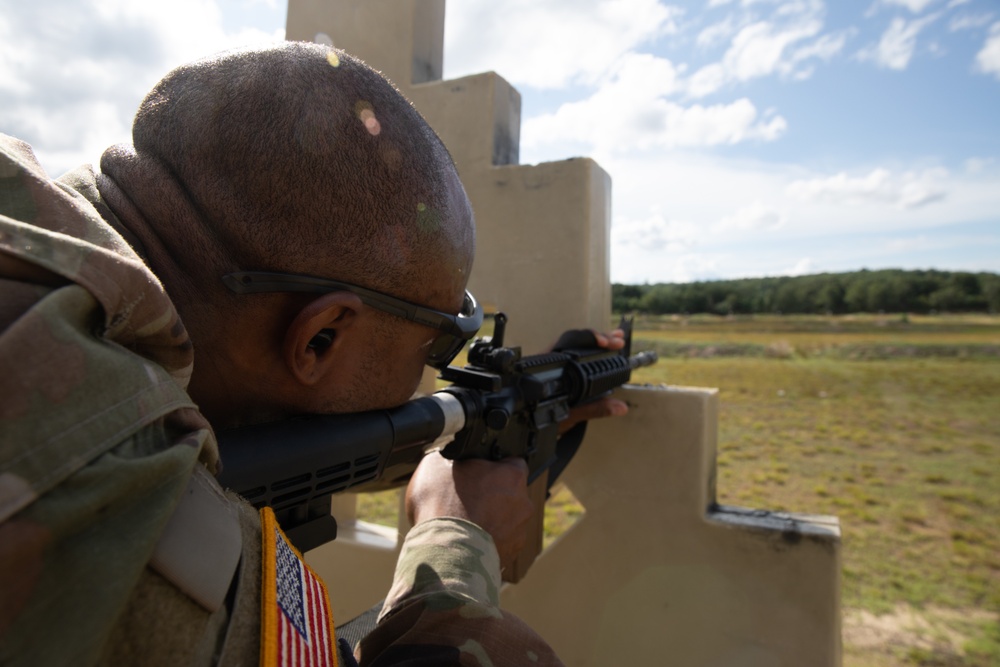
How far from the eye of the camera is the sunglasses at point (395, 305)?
0.97 meters

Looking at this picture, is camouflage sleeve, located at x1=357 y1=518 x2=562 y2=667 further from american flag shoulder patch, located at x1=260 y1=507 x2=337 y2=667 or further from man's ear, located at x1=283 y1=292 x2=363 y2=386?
man's ear, located at x1=283 y1=292 x2=363 y2=386

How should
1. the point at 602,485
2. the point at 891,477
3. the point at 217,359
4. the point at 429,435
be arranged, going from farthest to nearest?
the point at 891,477
the point at 602,485
the point at 429,435
the point at 217,359

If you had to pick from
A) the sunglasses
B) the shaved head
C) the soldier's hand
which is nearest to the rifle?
the soldier's hand

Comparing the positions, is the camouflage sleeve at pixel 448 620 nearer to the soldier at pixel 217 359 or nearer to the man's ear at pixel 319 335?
the soldier at pixel 217 359

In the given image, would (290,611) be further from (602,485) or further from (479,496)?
(602,485)

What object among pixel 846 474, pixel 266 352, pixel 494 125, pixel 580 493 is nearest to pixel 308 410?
pixel 266 352

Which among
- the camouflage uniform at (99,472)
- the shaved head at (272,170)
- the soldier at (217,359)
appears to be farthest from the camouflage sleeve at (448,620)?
the shaved head at (272,170)

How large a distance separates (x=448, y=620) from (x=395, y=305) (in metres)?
0.59

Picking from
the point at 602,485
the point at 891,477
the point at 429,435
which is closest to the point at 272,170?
the point at 429,435

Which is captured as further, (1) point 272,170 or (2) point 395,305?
(2) point 395,305

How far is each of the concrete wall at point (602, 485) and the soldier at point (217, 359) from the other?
85cm

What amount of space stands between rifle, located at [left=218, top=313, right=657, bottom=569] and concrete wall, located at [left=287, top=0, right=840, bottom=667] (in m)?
0.26

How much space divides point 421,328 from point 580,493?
1496 millimetres

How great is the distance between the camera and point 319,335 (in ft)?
3.55
